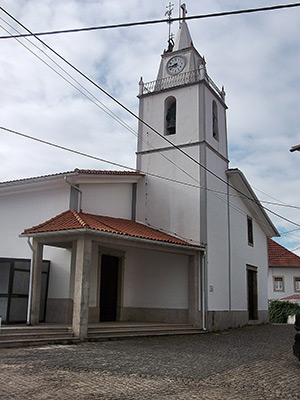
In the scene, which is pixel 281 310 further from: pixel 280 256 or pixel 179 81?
pixel 179 81

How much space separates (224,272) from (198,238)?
215cm

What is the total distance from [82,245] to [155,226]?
5757 millimetres

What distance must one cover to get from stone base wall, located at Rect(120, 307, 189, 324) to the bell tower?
264cm

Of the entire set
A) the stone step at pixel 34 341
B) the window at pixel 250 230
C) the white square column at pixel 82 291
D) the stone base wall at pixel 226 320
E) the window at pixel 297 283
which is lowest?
the stone step at pixel 34 341

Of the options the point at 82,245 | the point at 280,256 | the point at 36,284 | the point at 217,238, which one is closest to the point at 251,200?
the point at 217,238

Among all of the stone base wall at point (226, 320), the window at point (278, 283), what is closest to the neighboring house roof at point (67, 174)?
the stone base wall at point (226, 320)

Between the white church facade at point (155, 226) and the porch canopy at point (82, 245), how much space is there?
5 cm

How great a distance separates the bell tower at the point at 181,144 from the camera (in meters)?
15.7

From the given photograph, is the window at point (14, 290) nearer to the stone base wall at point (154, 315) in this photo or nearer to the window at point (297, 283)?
the stone base wall at point (154, 315)

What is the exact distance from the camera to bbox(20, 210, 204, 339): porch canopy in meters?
10.5

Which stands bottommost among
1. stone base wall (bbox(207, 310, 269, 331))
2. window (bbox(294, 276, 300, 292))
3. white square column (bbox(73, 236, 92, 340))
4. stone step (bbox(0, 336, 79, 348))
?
stone step (bbox(0, 336, 79, 348))

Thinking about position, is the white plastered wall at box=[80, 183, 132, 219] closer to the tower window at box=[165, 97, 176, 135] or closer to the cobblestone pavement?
the tower window at box=[165, 97, 176, 135]

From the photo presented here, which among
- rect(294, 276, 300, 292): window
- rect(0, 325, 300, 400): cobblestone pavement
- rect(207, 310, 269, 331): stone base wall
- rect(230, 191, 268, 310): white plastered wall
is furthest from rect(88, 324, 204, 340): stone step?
rect(294, 276, 300, 292): window

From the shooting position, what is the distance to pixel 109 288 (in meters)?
14.7
